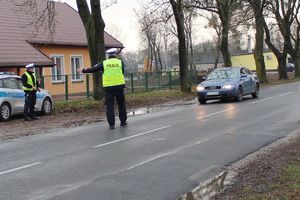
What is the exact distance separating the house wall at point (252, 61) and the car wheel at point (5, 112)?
314 feet

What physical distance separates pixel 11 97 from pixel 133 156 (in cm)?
1002

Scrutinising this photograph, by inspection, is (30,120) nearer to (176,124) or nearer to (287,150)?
(176,124)

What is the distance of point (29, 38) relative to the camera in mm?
32031

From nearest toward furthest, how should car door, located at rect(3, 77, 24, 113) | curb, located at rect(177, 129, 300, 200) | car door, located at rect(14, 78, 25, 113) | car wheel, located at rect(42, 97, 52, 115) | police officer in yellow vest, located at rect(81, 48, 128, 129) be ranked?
curb, located at rect(177, 129, 300, 200), police officer in yellow vest, located at rect(81, 48, 128, 129), car door, located at rect(3, 77, 24, 113), car door, located at rect(14, 78, 25, 113), car wheel, located at rect(42, 97, 52, 115)

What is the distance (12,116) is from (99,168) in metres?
11.9

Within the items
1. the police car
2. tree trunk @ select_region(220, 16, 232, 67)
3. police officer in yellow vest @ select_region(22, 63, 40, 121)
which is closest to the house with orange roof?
the police car

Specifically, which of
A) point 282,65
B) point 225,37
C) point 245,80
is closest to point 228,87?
point 245,80

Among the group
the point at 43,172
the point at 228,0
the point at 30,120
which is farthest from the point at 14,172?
the point at 228,0

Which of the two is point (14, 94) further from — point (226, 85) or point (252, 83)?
point (252, 83)

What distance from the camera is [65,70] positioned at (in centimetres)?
3516

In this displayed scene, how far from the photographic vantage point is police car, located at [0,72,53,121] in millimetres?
17969

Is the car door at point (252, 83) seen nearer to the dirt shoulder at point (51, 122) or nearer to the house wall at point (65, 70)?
the dirt shoulder at point (51, 122)

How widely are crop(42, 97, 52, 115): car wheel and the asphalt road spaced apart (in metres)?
5.19

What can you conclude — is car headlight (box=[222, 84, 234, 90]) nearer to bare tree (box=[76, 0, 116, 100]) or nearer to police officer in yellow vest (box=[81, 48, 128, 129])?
bare tree (box=[76, 0, 116, 100])
